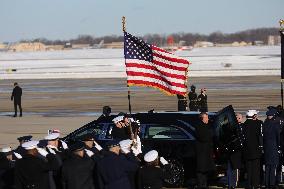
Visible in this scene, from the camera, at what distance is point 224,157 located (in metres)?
14.1

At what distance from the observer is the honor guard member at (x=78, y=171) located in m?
10.2

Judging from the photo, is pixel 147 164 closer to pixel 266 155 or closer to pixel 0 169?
pixel 0 169

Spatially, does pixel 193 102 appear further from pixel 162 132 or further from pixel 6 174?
pixel 6 174

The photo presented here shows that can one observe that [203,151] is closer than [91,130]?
Yes

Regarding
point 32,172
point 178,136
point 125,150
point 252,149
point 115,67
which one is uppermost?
point 125,150

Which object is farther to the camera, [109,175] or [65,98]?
[65,98]

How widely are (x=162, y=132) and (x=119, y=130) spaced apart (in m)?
1.19

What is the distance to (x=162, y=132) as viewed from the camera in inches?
586

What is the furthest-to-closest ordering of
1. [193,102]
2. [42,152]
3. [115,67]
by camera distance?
[115,67], [193,102], [42,152]

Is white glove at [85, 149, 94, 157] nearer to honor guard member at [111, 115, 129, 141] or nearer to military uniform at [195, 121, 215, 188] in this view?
honor guard member at [111, 115, 129, 141]

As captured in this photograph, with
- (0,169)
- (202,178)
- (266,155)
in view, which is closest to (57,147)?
(0,169)

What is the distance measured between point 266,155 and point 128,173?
4.76 m

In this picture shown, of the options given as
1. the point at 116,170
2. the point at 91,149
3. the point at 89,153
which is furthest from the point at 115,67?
the point at 116,170

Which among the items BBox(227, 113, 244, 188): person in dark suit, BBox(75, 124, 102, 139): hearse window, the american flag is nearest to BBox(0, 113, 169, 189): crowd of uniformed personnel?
BBox(227, 113, 244, 188): person in dark suit
